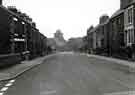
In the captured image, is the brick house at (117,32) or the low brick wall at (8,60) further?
the brick house at (117,32)

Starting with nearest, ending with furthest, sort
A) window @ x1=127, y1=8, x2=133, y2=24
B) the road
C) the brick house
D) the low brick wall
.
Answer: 1. the road
2. the low brick wall
3. window @ x1=127, y1=8, x2=133, y2=24
4. the brick house

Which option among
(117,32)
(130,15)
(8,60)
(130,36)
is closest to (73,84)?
(8,60)

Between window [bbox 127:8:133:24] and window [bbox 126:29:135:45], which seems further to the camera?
window [bbox 127:8:133:24]

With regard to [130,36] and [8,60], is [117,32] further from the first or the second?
[8,60]

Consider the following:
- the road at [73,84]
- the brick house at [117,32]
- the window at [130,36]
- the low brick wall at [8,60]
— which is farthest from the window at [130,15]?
the low brick wall at [8,60]

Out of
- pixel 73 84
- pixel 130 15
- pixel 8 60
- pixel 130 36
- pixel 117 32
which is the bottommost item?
pixel 73 84

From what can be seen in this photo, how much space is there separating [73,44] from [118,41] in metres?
101

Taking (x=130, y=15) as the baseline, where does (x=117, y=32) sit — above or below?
below

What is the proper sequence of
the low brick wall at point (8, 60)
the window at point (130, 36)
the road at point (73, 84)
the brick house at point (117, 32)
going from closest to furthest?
1. the road at point (73, 84)
2. the low brick wall at point (8, 60)
3. the window at point (130, 36)
4. the brick house at point (117, 32)

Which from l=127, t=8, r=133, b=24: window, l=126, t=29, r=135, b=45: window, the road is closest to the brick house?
l=126, t=29, r=135, b=45: window

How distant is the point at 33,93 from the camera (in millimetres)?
7992

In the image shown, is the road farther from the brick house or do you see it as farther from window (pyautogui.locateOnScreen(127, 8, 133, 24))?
the brick house

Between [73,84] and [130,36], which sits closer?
[73,84]

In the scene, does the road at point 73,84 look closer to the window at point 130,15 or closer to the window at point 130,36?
the window at point 130,36
